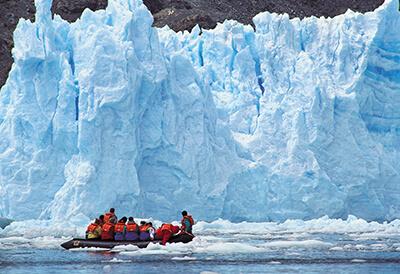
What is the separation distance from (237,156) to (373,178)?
3974 millimetres

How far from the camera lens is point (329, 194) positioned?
2905 cm

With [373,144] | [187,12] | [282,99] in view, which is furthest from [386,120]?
[187,12]

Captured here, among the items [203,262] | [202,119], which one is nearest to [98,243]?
[203,262]

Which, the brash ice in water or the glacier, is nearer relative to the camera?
the brash ice in water

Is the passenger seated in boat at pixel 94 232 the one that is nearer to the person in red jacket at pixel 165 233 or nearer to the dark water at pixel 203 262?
the dark water at pixel 203 262

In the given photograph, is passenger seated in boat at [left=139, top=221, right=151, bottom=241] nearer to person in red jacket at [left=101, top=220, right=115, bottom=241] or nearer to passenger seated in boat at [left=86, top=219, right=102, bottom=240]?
person in red jacket at [left=101, top=220, right=115, bottom=241]

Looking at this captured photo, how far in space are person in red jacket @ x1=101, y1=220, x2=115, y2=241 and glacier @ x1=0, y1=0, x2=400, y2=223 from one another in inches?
146

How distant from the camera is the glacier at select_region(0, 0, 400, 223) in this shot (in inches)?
1049

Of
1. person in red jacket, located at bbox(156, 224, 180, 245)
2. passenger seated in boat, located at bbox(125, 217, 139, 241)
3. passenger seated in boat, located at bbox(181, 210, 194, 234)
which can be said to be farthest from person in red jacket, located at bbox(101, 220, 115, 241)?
passenger seated in boat, located at bbox(181, 210, 194, 234)

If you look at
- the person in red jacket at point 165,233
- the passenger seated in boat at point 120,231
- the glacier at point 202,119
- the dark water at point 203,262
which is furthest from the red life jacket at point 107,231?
the glacier at point 202,119

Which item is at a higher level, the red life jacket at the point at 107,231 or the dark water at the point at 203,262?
the red life jacket at the point at 107,231

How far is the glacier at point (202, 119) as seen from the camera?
2666cm

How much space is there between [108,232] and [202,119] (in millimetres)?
7123

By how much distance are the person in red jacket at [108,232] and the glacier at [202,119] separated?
3709mm
